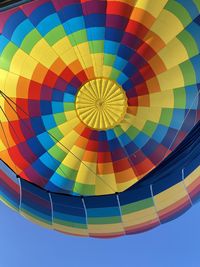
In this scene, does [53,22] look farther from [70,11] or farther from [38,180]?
[38,180]

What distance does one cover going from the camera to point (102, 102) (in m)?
6.36

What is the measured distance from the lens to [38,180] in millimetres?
6422

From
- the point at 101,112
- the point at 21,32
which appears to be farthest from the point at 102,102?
the point at 21,32

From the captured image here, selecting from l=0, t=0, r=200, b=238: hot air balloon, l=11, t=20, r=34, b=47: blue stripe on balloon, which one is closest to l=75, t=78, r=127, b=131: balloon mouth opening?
l=0, t=0, r=200, b=238: hot air balloon

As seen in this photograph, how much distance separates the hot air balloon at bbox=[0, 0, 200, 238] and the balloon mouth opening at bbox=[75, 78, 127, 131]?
1cm

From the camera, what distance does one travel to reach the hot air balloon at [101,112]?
5891 mm

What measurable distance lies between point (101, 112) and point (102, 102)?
14 cm

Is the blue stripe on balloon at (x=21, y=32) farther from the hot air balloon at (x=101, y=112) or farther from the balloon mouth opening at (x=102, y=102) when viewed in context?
the balloon mouth opening at (x=102, y=102)

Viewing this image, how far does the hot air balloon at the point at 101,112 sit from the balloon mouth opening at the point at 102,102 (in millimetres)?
14

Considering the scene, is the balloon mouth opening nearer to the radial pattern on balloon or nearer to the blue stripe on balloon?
the radial pattern on balloon

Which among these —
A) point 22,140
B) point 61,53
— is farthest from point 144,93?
point 22,140

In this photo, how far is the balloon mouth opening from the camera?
6.34 metres

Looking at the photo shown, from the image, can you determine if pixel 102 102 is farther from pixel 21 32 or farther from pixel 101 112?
pixel 21 32

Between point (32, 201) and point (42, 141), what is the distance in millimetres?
1036
